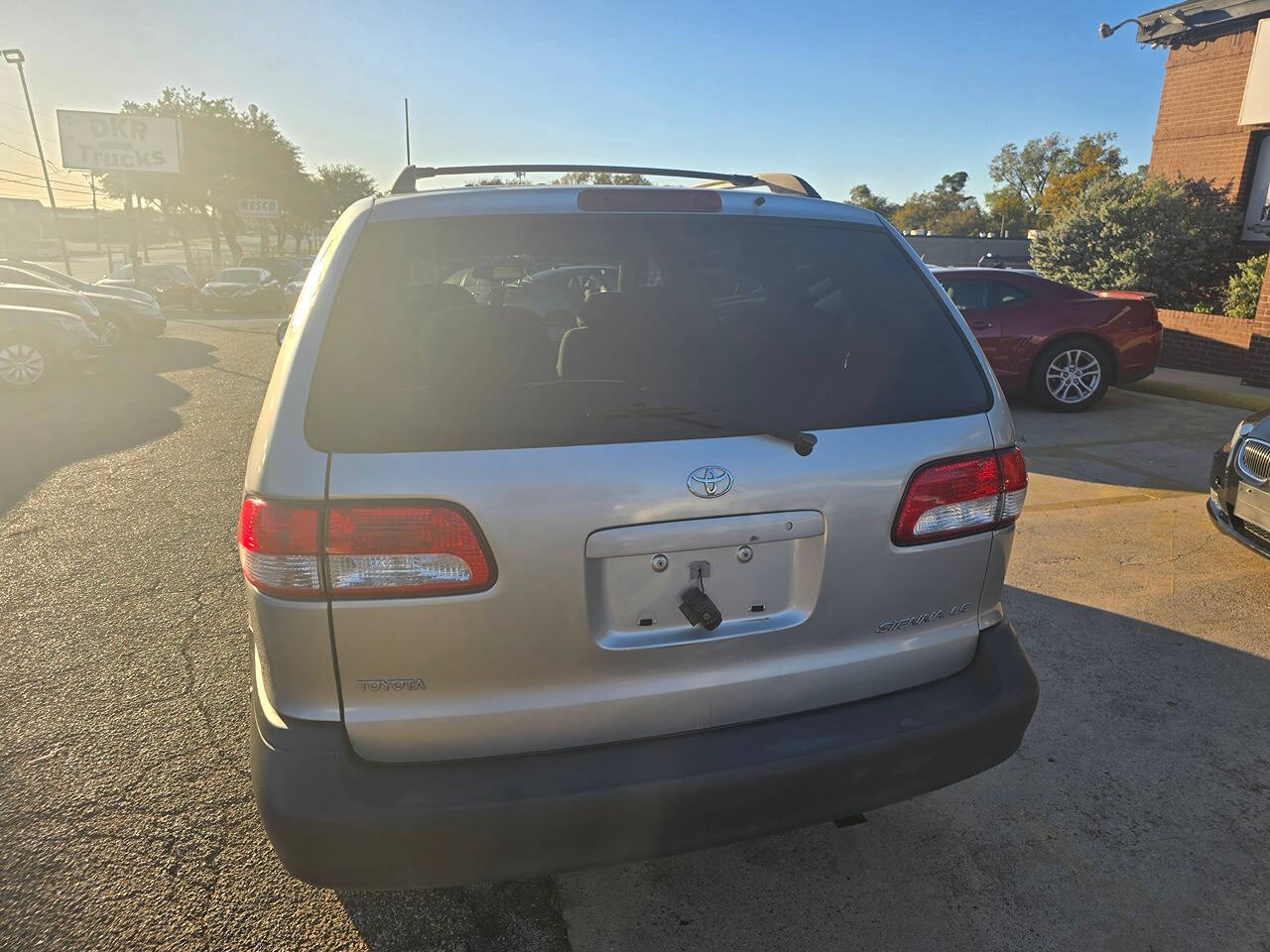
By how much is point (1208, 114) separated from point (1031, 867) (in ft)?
50.7

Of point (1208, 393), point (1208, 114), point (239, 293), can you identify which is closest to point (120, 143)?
point (239, 293)

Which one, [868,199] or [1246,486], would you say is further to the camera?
[868,199]

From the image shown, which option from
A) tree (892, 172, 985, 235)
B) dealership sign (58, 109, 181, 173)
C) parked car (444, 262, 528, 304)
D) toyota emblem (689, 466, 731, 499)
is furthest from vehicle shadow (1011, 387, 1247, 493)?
tree (892, 172, 985, 235)

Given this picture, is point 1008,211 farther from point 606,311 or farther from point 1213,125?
point 606,311

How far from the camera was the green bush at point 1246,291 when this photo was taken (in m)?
11.3

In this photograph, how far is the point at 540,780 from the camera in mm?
1735

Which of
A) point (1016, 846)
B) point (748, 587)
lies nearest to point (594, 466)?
point (748, 587)

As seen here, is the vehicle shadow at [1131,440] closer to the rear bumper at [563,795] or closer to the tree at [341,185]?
the rear bumper at [563,795]

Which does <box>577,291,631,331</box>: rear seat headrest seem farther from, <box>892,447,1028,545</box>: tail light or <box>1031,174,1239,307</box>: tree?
<box>1031,174,1239,307</box>: tree

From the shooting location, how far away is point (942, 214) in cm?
9988

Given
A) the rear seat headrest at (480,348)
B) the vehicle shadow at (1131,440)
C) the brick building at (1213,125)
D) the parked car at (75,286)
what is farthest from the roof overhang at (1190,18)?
the parked car at (75,286)

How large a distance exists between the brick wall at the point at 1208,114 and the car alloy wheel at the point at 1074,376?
Answer: 6768 mm

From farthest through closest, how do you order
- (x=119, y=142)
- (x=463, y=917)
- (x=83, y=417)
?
1. (x=119, y=142)
2. (x=83, y=417)
3. (x=463, y=917)

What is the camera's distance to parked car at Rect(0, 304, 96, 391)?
34.3 feet
